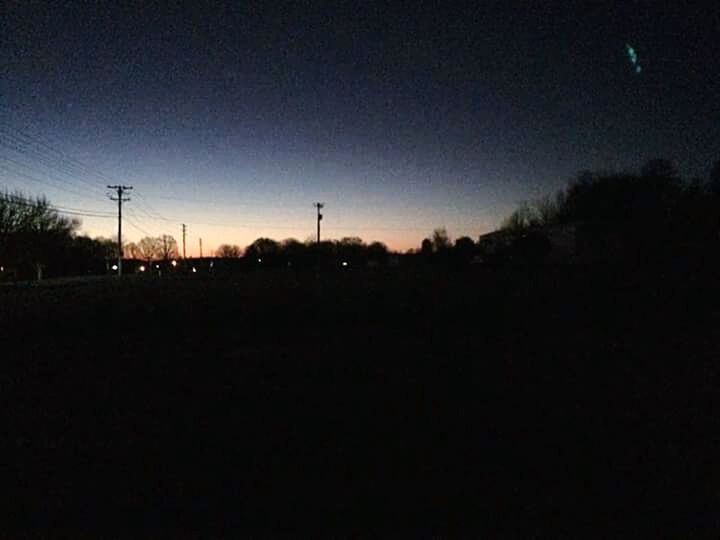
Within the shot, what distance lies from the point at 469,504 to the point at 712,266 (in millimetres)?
33764

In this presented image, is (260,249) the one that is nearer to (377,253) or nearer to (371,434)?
(377,253)

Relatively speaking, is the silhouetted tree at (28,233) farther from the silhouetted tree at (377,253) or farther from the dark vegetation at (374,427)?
the silhouetted tree at (377,253)

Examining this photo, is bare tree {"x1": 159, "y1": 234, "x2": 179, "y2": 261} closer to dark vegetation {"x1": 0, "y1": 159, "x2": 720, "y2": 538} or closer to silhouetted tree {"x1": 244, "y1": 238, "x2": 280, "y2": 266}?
silhouetted tree {"x1": 244, "y1": 238, "x2": 280, "y2": 266}

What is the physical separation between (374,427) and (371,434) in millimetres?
234

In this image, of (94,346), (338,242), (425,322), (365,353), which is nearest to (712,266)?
(425,322)

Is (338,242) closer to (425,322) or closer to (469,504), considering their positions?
(425,322)

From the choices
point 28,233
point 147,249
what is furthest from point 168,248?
point 28,233

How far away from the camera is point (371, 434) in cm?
606

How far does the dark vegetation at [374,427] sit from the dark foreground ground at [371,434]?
0.08 feet

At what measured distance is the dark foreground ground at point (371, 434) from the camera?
4.34 metres

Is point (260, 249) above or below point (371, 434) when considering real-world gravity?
above

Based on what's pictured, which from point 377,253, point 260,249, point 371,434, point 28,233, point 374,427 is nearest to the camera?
point 371,434

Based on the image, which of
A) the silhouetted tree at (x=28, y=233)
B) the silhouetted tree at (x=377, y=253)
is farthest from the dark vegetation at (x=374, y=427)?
the silhouetted tree at (x=377, y=253)

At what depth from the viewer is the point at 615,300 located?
19516 mm
